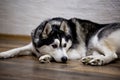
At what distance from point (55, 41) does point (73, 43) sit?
28cm

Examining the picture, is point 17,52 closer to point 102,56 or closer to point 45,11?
point 102,56

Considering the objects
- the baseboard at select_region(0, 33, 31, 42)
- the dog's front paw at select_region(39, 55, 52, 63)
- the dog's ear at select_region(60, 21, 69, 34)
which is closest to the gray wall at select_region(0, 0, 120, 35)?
the baseboard at select_region(0, 33, 31, 42)

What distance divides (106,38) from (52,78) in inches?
34.1

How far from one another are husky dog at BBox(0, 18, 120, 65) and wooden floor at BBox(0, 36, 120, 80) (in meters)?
0.08

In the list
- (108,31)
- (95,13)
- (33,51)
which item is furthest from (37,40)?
(95,13)

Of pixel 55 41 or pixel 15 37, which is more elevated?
pixel 15 37

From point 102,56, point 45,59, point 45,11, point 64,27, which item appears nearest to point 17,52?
point 45,59

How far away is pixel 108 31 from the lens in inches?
105

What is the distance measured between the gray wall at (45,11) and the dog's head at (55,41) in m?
1.11

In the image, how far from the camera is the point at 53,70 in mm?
2227

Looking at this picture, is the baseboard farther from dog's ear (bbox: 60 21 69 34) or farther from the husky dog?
dog's ear (bbox: 60 21 69 34)

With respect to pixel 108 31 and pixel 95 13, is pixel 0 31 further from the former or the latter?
pixel 108 31

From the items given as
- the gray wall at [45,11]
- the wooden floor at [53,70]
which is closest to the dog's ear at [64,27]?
the wooden floor at [53,70]

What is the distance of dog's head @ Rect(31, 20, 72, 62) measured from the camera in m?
2.53
